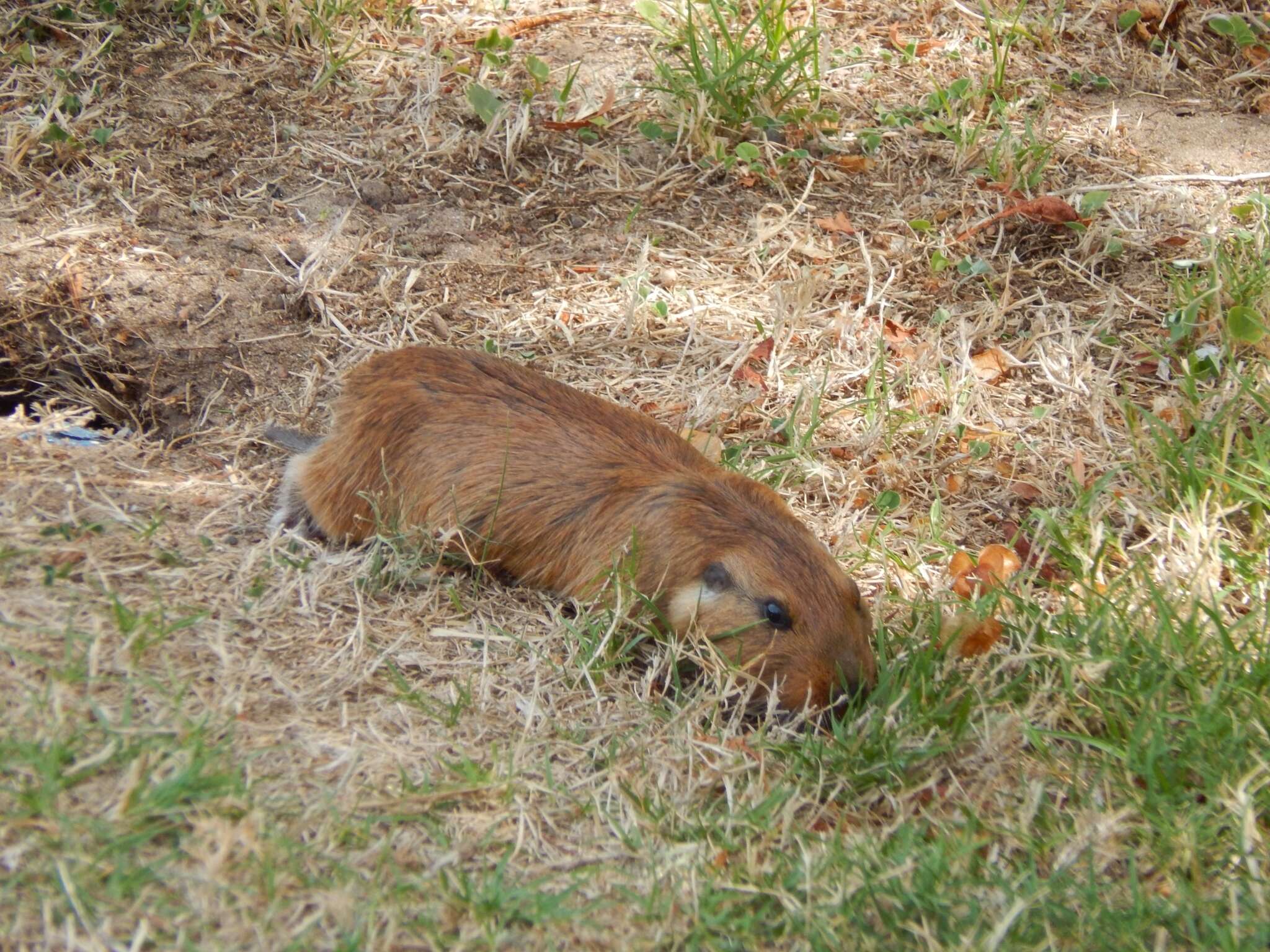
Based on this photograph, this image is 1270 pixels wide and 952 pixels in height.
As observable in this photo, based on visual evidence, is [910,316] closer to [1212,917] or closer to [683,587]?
[683,587]

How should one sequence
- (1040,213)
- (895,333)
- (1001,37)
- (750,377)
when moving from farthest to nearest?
(1001,37) < (1040,213) < (895,333) < (750,377)

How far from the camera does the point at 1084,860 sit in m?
2.55

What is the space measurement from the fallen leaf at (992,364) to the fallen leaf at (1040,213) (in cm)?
60

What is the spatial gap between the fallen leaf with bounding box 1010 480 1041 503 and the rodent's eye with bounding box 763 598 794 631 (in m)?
1.28

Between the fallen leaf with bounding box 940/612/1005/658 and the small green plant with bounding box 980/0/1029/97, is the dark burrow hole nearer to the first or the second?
the fallen leaf with bounding box 940/612/1005/658

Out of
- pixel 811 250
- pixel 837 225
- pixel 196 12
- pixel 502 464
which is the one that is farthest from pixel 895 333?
pixel 196 12

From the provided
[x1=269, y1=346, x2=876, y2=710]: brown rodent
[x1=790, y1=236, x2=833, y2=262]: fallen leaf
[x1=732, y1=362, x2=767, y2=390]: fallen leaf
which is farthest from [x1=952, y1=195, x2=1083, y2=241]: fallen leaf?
[x1=269, y1=346, x2=876, y2=710]: brown rodent

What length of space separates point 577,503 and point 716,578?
20.3 inches

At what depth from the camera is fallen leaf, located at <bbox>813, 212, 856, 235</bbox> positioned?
4.95 m

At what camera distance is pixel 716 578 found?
10.9 feet

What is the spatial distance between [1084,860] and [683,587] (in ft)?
4.23

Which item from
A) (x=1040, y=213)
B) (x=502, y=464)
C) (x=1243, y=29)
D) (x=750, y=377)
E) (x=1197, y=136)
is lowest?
(x=750, y=377)

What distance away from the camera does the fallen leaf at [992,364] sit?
14.6 feet

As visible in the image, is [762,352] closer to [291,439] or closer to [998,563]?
[998,563]
